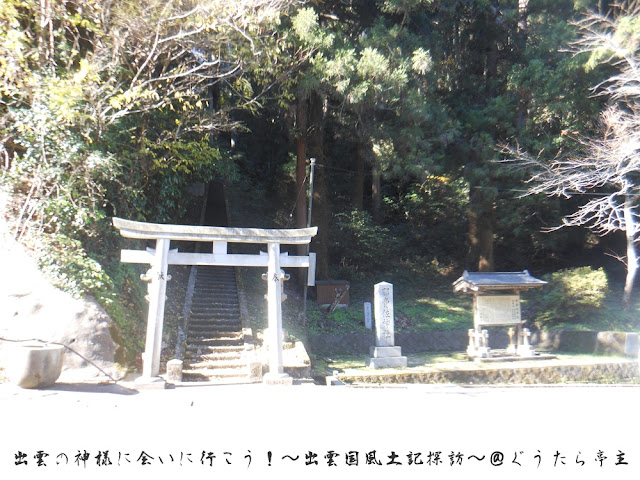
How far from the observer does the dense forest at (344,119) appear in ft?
31.7

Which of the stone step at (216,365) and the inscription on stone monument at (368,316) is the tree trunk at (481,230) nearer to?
the inscription on stone monument at (368,316)

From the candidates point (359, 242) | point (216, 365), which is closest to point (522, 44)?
point (359, 242)

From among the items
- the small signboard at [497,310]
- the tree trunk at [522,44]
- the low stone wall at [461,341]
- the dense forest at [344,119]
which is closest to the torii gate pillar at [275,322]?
the dense forest at [344,119]

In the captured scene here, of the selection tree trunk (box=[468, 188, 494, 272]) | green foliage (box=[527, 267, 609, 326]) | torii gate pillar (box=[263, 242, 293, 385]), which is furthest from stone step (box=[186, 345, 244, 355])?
green foliage (box=[527, 267, 609, 326])

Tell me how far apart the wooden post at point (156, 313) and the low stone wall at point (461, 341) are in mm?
5389

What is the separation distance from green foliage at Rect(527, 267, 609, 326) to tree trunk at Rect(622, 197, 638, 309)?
2.50 ft

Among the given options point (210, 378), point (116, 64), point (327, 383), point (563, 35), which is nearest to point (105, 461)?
point (210, 378)

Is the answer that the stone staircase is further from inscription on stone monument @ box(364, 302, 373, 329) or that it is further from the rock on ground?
inscription on stone monument @ box(364, 302, 373, 329)

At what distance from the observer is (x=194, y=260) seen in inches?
368

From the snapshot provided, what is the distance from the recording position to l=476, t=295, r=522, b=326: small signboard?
13.5m

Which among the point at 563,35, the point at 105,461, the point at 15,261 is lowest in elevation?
the point at 105,461

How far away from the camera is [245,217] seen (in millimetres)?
21281

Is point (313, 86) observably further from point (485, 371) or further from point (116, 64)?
point (485, 371)

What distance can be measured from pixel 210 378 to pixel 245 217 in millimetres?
12052
